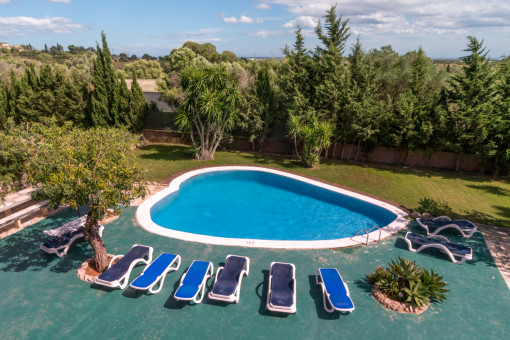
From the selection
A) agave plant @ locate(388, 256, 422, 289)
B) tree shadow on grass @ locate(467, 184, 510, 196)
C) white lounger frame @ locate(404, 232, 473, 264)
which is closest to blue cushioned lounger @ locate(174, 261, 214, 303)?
agave plant @ locate(388, 256, 422, 289)

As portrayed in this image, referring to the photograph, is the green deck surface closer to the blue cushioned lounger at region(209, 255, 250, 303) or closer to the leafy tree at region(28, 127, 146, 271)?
the blue cushioned lounger at region(209, 255, 250, 303)

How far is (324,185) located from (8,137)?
Result: 1522 cm

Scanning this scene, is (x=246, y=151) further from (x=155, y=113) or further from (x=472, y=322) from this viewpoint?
(x=472, y=322)

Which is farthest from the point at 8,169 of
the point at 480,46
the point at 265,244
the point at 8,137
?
the point at 480,46

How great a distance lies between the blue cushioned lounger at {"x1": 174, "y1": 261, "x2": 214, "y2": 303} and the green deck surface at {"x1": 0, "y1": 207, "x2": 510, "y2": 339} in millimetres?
436

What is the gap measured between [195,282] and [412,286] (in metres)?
6.19

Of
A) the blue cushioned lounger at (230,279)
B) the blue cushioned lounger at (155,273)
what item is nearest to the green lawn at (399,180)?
the blue cushioned lounger at (155,273)

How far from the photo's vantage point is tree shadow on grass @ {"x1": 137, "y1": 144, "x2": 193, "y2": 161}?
22.8m

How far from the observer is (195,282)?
8.14m

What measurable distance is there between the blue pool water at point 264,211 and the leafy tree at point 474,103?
31.3ft

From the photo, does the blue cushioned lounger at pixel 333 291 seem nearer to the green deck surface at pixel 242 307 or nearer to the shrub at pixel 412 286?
the green deck surface at pixel 242 307

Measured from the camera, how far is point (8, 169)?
408 inches

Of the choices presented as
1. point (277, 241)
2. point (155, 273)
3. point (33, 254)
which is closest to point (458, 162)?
point (277, 241)

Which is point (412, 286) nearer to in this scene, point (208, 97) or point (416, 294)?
point (416, 294)
